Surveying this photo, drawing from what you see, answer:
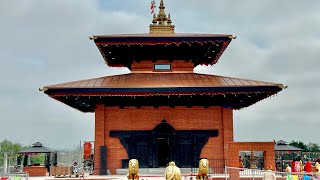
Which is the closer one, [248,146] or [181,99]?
[248,146]

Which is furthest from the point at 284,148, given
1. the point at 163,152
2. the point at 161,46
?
the point at 161,46

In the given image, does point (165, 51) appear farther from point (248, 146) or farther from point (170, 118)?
point (248, 146)

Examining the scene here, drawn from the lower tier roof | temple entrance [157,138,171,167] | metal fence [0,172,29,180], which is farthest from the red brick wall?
metal fence [0,172,29,180]

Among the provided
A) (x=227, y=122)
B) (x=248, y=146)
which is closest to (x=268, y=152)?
(x=248, y=146)

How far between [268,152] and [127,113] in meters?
8.83

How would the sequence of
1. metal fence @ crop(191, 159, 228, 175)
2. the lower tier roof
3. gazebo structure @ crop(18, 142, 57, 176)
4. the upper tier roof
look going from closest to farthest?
the lower tier roof, metal fence @ crop(191, 159, 228, 175), the upper tier roof, gazebo structure @ crop(18, 142, 57, 176)

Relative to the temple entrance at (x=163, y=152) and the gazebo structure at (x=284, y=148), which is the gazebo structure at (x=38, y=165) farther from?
the gazebo structure at (x=284, y=148)

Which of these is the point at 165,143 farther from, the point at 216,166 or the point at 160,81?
the point at 160,81

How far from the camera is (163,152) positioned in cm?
2661

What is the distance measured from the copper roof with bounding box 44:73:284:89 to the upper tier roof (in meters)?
1.31

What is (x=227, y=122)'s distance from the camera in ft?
86.3

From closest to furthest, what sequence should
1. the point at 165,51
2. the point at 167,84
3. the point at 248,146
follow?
the point at 248,146, the point at 167,84, the point at 165,51

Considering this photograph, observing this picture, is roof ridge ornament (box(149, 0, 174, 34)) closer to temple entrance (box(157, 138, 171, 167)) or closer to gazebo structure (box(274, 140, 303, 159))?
temple entrance (box(157, 138, 171, 167))

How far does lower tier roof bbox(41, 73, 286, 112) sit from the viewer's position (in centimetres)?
2447
